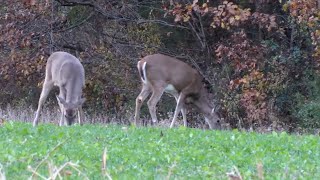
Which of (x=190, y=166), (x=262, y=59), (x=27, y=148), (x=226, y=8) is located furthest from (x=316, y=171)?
(x=262, y=59)

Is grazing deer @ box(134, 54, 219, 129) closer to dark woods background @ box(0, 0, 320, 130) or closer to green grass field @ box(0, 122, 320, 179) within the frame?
dark woods background @ box(0, 0, 320, 130)

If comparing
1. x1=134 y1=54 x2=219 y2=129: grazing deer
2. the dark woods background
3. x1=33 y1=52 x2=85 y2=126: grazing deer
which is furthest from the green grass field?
the dark woods background

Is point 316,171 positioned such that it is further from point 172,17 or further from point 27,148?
point 172,17

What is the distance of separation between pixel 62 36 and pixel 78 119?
5.76m

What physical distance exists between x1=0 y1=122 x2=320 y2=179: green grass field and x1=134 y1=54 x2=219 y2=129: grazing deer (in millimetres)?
4934

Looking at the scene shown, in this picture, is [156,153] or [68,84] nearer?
[156,153]

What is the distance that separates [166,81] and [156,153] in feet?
27.8

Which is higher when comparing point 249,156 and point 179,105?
point 249,156

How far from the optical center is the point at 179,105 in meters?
18.6

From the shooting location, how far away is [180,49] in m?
22.6

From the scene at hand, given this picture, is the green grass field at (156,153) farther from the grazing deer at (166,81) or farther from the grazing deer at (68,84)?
the grazing deer at (166,81)

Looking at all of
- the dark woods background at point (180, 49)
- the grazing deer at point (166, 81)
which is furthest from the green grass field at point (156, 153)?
the dark woods background at point (180, 49)

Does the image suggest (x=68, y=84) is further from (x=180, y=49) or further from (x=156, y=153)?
(x=156, y=153)

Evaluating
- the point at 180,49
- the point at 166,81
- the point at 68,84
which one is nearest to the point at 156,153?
the point at 68,84
